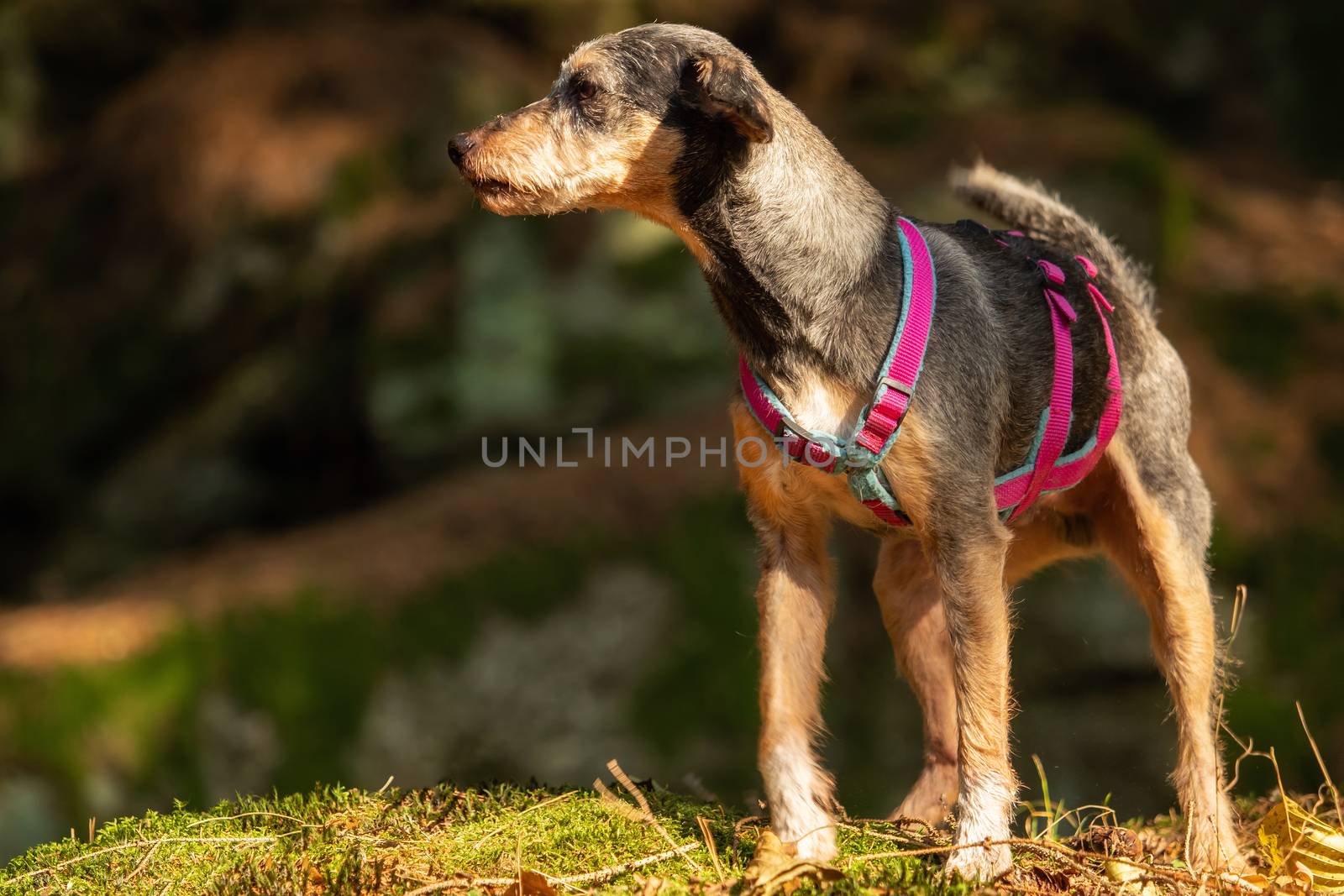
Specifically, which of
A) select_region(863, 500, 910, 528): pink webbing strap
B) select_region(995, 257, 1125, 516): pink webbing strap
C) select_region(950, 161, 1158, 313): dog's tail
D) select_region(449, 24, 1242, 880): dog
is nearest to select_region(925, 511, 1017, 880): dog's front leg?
select_region(449, 24, 1242, 880): dog

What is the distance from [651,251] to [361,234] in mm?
3138

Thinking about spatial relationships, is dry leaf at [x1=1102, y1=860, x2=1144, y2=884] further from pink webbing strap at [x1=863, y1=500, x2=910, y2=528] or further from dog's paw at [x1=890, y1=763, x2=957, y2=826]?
pink webbing strap at [x1=863, y1=500, x2=910, y2=528]

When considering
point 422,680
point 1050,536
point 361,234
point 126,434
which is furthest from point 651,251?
point 1050,536

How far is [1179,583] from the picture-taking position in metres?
5.03

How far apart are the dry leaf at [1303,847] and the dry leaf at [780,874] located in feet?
4.80

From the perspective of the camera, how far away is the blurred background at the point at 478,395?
9.33 metres

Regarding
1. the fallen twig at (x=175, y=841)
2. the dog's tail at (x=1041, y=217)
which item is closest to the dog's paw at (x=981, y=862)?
the fallen twig at (x=175, y=841)

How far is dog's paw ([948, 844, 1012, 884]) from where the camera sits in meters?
3.98

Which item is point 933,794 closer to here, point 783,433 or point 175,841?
point 783,433

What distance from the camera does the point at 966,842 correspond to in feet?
13.4

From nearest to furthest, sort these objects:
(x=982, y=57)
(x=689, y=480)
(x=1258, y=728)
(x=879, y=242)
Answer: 1. (x=879, y=242)
2. (x=1258, y=728)
3. (x=689, y=480)
4. (x=982, y=57)

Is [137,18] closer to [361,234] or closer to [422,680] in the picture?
[361,234]

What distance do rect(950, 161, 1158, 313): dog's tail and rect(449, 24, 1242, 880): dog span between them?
2.44ft

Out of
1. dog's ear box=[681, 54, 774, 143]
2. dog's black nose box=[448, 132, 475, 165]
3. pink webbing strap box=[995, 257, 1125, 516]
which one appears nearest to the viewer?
dog's ear box=[681, 54, 774, 143]
